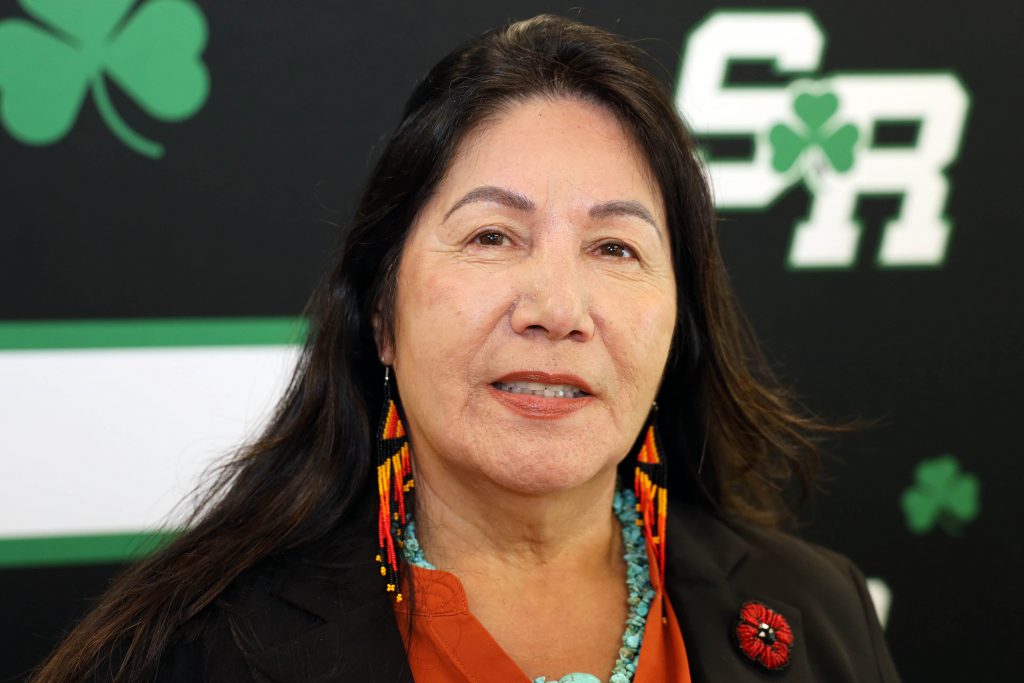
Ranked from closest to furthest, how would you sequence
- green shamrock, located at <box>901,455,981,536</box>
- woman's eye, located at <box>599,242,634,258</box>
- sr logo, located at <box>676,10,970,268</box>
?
woman's eye, located at <box>599,242,634,258</box> < sr logo, located at <box>676,10,970,268</box> < green shamrock, located at <box>901,455,981,536</box>

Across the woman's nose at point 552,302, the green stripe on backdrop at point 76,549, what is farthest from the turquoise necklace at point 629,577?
the green stripe on backdrop at point 76,549

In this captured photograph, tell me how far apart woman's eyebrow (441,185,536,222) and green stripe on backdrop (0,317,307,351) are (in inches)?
22.9

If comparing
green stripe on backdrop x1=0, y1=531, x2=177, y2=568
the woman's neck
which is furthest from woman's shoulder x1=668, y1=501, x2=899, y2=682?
green stripe on backdrop x1=0, y1=531, x2=177, y2=568

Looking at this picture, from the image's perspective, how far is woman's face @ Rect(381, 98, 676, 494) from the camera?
1501mm

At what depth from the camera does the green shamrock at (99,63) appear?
1997 millimetres

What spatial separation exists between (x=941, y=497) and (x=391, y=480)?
4.65 ft

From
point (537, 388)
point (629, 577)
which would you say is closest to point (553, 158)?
point (537, 388)

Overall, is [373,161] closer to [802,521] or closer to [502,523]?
[502,523]

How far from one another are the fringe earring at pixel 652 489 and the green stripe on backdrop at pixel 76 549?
906mm

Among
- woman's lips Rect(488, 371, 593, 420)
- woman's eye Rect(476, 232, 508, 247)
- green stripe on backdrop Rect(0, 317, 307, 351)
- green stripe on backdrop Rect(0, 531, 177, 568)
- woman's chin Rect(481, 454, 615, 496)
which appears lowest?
green stripe on backdrop Rect(0, 531, 177, 568)

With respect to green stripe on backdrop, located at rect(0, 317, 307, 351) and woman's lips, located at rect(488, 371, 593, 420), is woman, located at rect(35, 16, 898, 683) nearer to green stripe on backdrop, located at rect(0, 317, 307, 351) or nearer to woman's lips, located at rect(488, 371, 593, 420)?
woman's lips, located at rect(488, 371, 593, 420)

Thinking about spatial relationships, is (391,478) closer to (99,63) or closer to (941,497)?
(99,63)

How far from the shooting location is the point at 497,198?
156 cm

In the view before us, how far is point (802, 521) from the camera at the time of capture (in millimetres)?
2521
